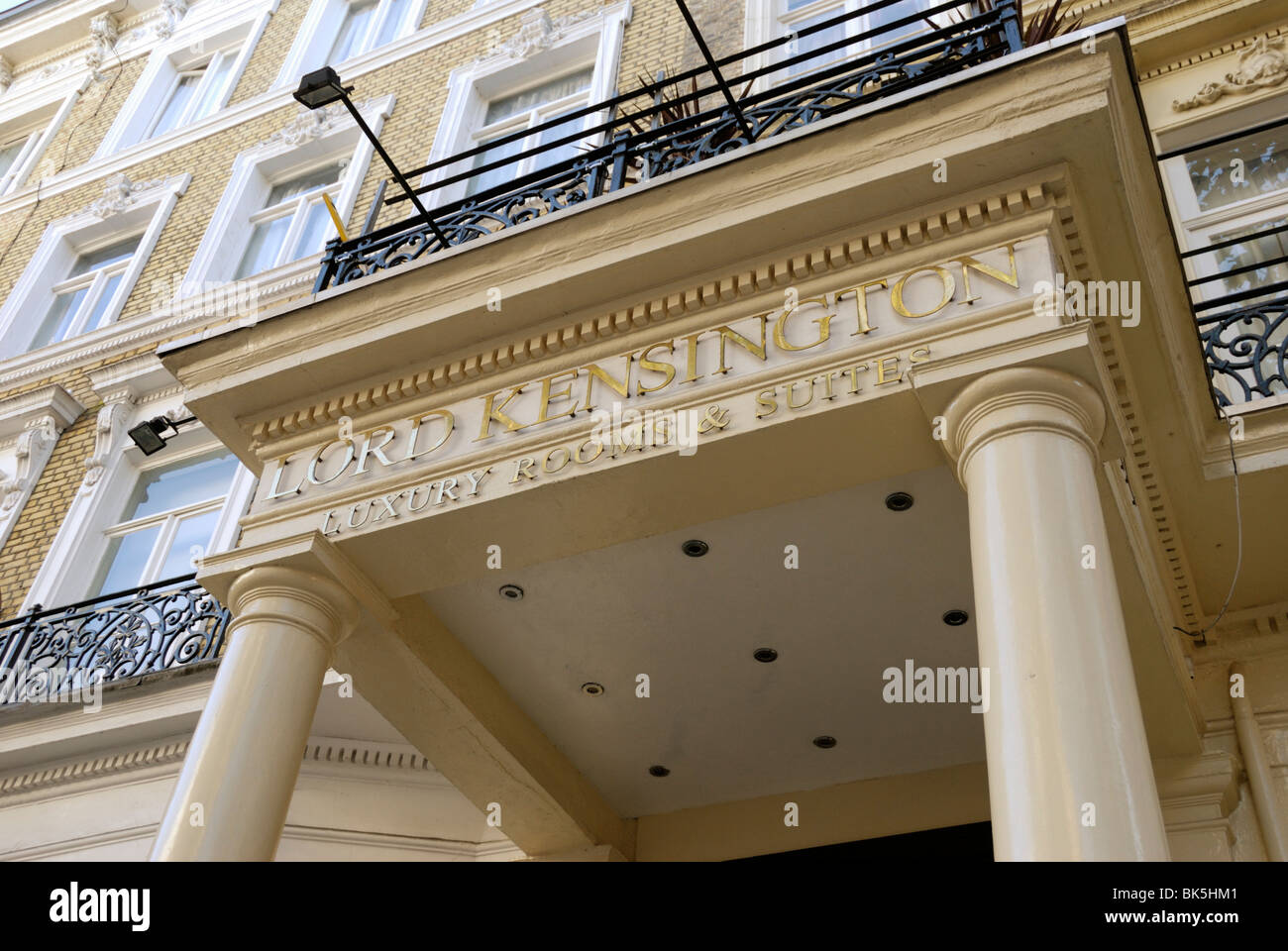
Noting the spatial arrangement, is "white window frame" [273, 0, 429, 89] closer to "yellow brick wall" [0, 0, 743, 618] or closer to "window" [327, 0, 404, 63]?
"window" [327, 0, 404, 63]

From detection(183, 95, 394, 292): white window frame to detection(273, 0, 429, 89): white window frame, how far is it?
92cm

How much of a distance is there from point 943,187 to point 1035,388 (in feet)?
4.32

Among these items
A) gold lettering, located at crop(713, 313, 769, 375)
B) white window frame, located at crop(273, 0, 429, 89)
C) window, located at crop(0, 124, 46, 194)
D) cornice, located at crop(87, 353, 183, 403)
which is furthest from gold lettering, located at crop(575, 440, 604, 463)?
window, located at crop(0, 124, 46, 194)

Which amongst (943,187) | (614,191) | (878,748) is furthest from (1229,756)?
(614,191)

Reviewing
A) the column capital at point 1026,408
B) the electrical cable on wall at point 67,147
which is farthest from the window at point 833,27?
the electrical cable on wall at point 67,147

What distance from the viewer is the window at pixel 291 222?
49.8ft

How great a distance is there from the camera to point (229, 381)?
7695 mm

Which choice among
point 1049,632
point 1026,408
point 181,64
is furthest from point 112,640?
point 181,64

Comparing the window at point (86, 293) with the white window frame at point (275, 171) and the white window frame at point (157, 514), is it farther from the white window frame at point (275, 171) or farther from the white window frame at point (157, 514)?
the white window frame at point (157, 514)

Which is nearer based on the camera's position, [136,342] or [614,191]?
[614,191]

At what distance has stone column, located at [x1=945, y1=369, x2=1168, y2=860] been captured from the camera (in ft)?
14.5

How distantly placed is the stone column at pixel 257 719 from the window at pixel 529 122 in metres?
8.10
